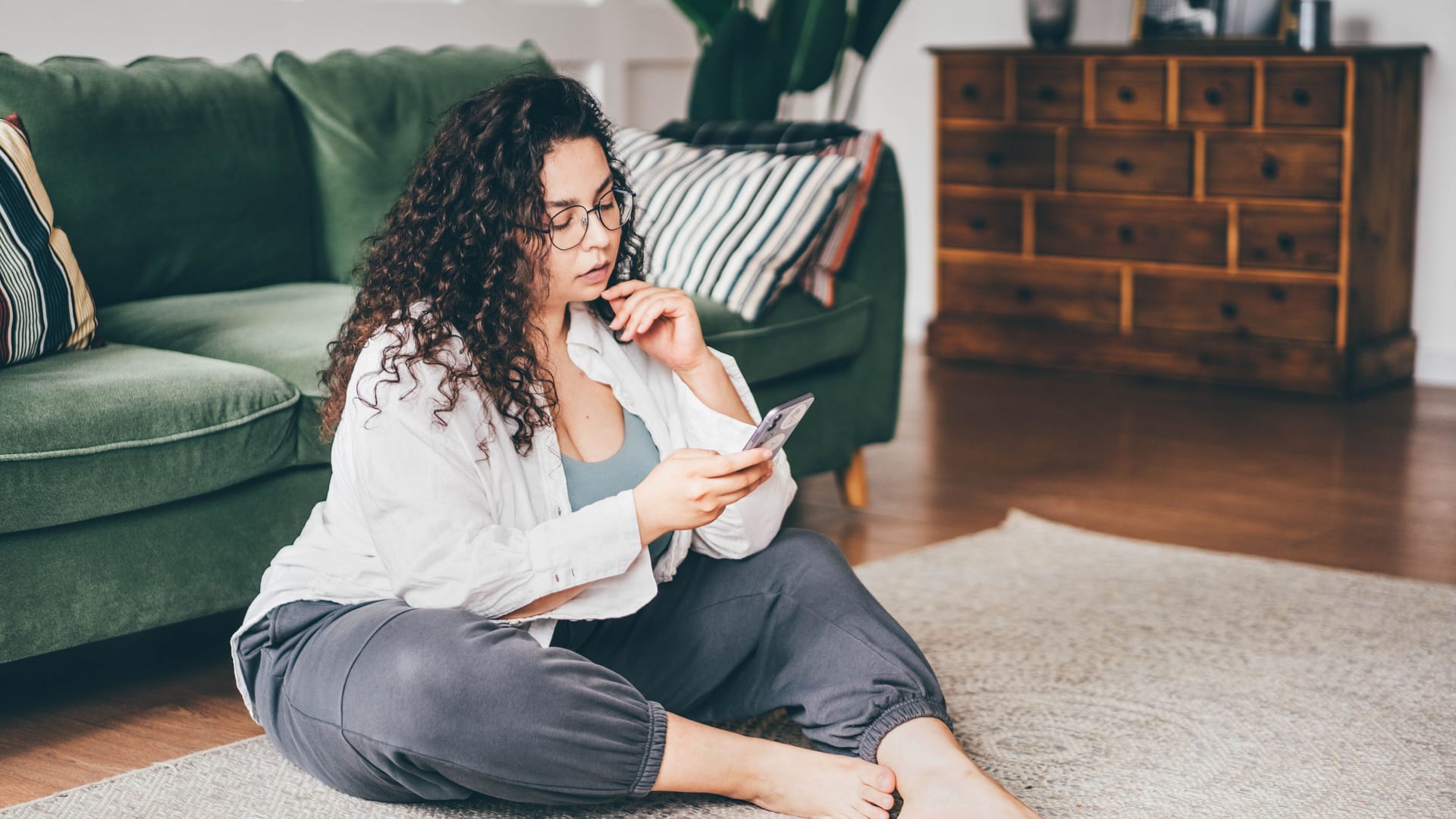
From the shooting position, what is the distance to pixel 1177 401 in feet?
13.0

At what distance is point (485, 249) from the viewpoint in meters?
1.56

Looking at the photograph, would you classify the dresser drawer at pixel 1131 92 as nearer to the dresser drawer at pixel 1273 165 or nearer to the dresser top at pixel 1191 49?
the dresser top at pixel 1191 49

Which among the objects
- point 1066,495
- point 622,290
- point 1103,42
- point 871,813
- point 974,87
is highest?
point 1103,42

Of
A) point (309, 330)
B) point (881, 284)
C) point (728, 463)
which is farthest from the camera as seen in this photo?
point (881, 284)

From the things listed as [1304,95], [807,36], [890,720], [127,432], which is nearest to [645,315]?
[890,720]

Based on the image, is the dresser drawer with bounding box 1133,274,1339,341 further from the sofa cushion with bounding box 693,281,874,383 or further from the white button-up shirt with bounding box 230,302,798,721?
the white button-up shirt with bounding box 230,302,798,721

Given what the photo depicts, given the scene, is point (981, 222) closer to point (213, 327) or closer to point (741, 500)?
point (213, 327)

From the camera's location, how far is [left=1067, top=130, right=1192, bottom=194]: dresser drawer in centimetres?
419

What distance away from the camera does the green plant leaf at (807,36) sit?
143 inches

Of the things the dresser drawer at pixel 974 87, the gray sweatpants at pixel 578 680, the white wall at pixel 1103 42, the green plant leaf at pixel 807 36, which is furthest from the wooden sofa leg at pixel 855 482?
the white wall at pixel 1103 42

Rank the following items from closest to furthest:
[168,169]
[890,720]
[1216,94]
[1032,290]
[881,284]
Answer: [890,720] → [168,169] → [881,284] → [1216,94] → [1032,290]

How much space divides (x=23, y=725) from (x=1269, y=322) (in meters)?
3.23

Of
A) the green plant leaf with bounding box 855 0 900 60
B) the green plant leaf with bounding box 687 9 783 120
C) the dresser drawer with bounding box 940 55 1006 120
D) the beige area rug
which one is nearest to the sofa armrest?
the beige area rug

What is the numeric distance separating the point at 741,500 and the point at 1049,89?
10.0 feet
